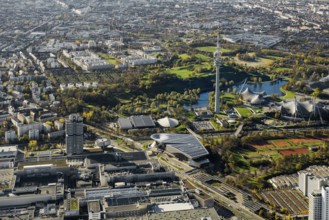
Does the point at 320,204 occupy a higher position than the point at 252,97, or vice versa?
the point at 320,204

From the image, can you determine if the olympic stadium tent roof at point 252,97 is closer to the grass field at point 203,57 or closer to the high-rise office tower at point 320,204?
the grass field at point 203,57

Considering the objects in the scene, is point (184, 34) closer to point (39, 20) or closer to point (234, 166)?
point (39, 20)

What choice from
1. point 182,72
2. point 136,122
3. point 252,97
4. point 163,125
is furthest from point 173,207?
point 182,72

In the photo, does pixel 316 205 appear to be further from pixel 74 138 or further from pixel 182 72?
pixel 182 72

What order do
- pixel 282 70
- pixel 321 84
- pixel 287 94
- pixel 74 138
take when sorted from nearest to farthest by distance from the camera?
pixel 74 138, pixel 287 94, pixel 321 84, pixel 282 70

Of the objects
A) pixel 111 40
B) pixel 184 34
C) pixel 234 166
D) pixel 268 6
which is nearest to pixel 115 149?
pixel 234 166

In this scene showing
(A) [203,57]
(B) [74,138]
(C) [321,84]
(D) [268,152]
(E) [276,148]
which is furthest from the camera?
(A) [203,57]

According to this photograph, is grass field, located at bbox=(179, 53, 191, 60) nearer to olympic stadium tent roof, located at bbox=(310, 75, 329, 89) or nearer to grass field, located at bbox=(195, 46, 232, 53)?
grass field, located at bbox=(195, 46, 232, 53)
